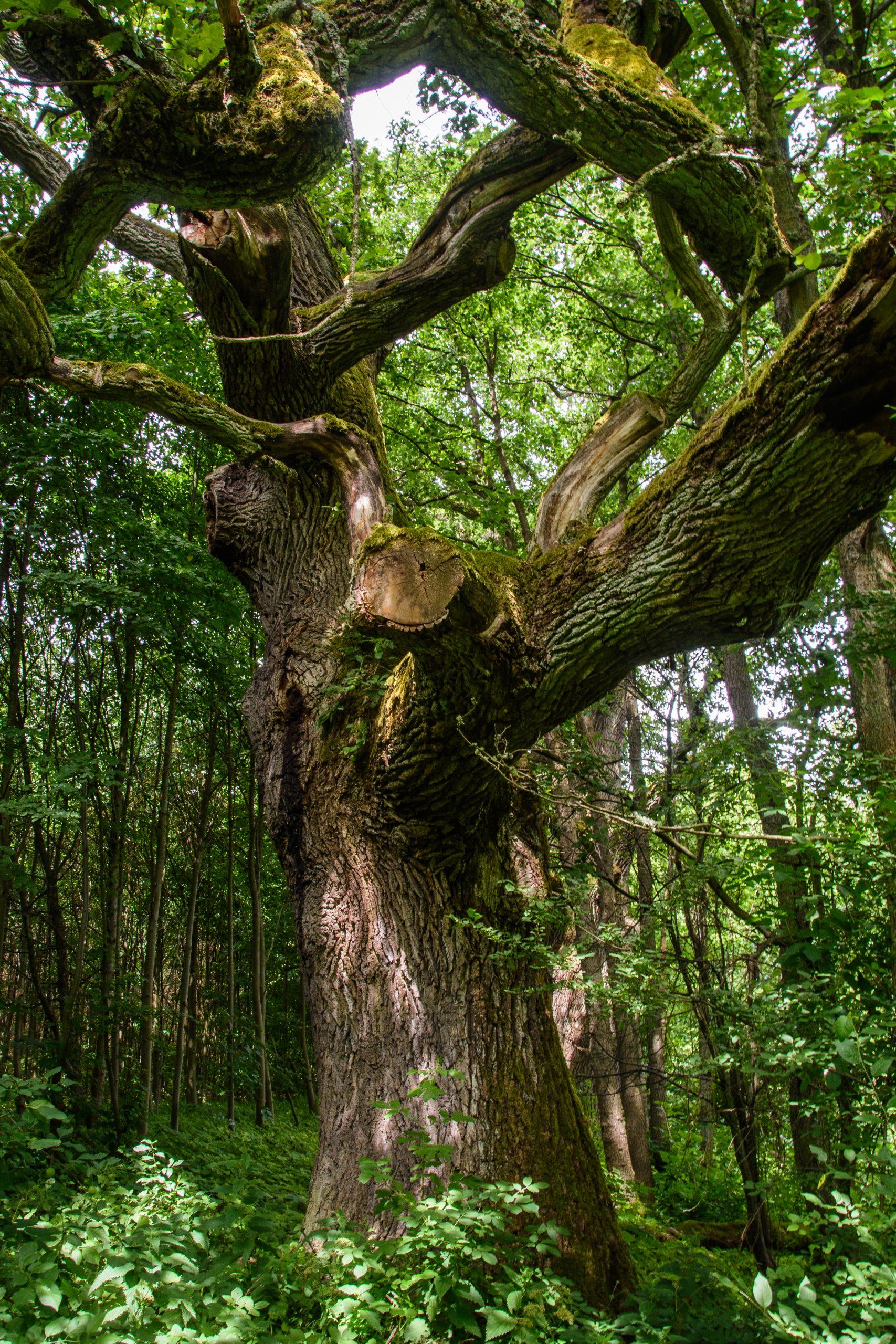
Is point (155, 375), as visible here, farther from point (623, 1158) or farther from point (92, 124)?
point (623, 1158)

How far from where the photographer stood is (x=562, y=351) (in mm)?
10180

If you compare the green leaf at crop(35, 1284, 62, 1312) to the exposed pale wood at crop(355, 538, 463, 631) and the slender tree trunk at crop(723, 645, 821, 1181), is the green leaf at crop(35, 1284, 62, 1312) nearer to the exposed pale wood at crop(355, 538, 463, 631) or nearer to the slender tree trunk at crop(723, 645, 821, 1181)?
the exposed pale wood at crop(355, 538, 463, 631)

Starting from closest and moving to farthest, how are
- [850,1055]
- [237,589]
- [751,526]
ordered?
[850,1055]
[751,526]
[237,589]

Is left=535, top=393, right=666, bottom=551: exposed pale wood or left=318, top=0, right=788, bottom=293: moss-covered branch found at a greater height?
left=318, top=0, right=788, bottom=293: moss-covered branch

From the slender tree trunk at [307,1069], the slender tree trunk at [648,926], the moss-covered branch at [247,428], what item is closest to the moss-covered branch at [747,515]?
the slender tree trunk at [648,926]

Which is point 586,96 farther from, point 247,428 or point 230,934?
point 230,934

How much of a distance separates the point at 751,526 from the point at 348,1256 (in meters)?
2.51

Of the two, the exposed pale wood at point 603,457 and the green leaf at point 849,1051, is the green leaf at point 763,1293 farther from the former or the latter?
the exposed pale wood at point 603,457

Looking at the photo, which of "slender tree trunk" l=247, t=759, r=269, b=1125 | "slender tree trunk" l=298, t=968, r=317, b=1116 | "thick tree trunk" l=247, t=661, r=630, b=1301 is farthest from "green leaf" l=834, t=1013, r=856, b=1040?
"slender tree trunk" l=298, t=968, r=317, b=1116

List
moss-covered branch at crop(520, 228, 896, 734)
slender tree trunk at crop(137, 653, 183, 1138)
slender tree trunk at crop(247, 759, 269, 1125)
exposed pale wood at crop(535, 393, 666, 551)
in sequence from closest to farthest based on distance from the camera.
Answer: moss-covered branch at crop(520, 228, 896, 734) → exposed pale wood at crop(535, 393, 666, 551) → slender tree trunk at crop(137, 653, 183, 1138) → slender tree trunk at crop(247, 759, 269, 1125)

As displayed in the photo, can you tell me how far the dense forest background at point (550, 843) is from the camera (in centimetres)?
243

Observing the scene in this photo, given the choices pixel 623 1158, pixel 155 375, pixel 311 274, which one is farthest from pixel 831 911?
pixel 623 1158

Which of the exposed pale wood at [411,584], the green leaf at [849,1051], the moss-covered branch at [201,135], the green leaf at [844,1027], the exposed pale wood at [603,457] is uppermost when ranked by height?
the moss-covered branch at [201,135]

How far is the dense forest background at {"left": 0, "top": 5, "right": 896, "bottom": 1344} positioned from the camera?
243 centimetres
